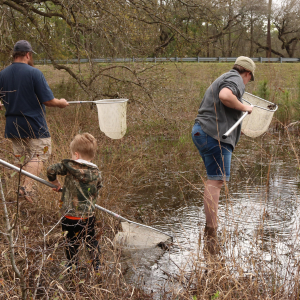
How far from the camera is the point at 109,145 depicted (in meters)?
6.28

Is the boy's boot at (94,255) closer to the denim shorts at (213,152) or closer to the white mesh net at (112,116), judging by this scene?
the denim shorts at (213,152)

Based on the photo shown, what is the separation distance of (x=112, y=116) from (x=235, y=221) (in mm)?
1723

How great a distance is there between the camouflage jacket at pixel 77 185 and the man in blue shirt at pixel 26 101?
1.22m

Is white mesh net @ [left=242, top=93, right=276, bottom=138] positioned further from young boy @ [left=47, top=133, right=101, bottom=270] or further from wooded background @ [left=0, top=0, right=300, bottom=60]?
wooded background @ [left=0, top=0, right=300, bottom=60]

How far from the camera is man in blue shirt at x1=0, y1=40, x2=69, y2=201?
154 inches

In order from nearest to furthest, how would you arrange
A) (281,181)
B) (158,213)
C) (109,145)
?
(158,213) → (281,181) → (109,145)

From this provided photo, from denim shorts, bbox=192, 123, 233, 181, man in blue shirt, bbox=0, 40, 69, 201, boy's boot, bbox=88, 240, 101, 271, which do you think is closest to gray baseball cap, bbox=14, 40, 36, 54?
man in blue shirt, bbox=0, 40, 69, 201

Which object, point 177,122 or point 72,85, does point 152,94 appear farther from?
point 72,85

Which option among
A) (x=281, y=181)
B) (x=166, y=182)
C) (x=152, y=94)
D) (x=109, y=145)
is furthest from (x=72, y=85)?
(x=281, y=181)

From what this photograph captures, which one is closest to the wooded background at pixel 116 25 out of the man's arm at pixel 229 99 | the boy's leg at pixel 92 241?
the man's arm at pixel 229 99

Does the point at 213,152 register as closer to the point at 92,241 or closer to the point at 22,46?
the point at 92,241

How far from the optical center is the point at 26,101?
394cm

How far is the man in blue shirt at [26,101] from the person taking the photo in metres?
3.91

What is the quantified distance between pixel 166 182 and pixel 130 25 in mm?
3007
